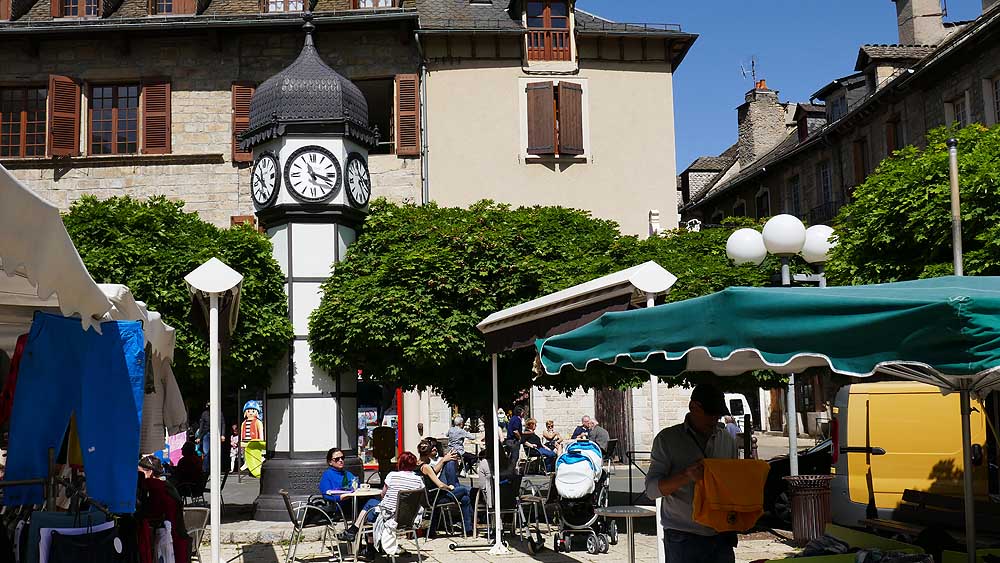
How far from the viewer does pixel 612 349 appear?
19.5 feet

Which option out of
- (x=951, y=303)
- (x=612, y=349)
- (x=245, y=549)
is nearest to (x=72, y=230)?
(x=245, y=549)

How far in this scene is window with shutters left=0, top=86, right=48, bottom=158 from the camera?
84.8 ft

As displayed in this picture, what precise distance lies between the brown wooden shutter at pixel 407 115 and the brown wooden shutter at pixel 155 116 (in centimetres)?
563

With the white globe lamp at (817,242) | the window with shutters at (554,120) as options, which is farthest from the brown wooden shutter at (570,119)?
the white globe lamp at (817,242)

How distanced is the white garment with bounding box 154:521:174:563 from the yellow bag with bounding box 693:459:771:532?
3.79 m

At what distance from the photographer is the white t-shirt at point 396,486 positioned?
11.3 m

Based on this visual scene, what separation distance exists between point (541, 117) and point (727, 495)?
21.2 m

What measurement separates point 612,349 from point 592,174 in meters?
20.6

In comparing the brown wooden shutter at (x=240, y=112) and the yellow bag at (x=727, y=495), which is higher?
the brown wooden shutter at (x=240, y=112)

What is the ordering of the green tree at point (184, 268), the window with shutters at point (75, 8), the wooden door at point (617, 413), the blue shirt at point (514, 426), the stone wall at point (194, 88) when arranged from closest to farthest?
the green tree at point (184, 268) < the blue shirt at point (514, 426) < the stone wall at point (194, 88) < the window with shutters at point (75, 8) < the wooden door at point (617, 413)

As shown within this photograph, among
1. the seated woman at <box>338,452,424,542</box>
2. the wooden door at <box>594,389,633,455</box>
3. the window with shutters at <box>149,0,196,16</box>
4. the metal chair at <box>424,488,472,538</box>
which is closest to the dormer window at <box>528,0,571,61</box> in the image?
the window with shutters at <box>149,0,196,16</box>

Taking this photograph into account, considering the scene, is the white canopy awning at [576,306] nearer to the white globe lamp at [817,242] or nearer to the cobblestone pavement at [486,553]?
the cobblestone pavement at [486,553]

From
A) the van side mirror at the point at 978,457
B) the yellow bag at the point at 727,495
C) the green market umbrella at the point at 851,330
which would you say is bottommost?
the van side mirror at the point at 978,457

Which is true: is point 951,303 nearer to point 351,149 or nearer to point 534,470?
point 351,149
